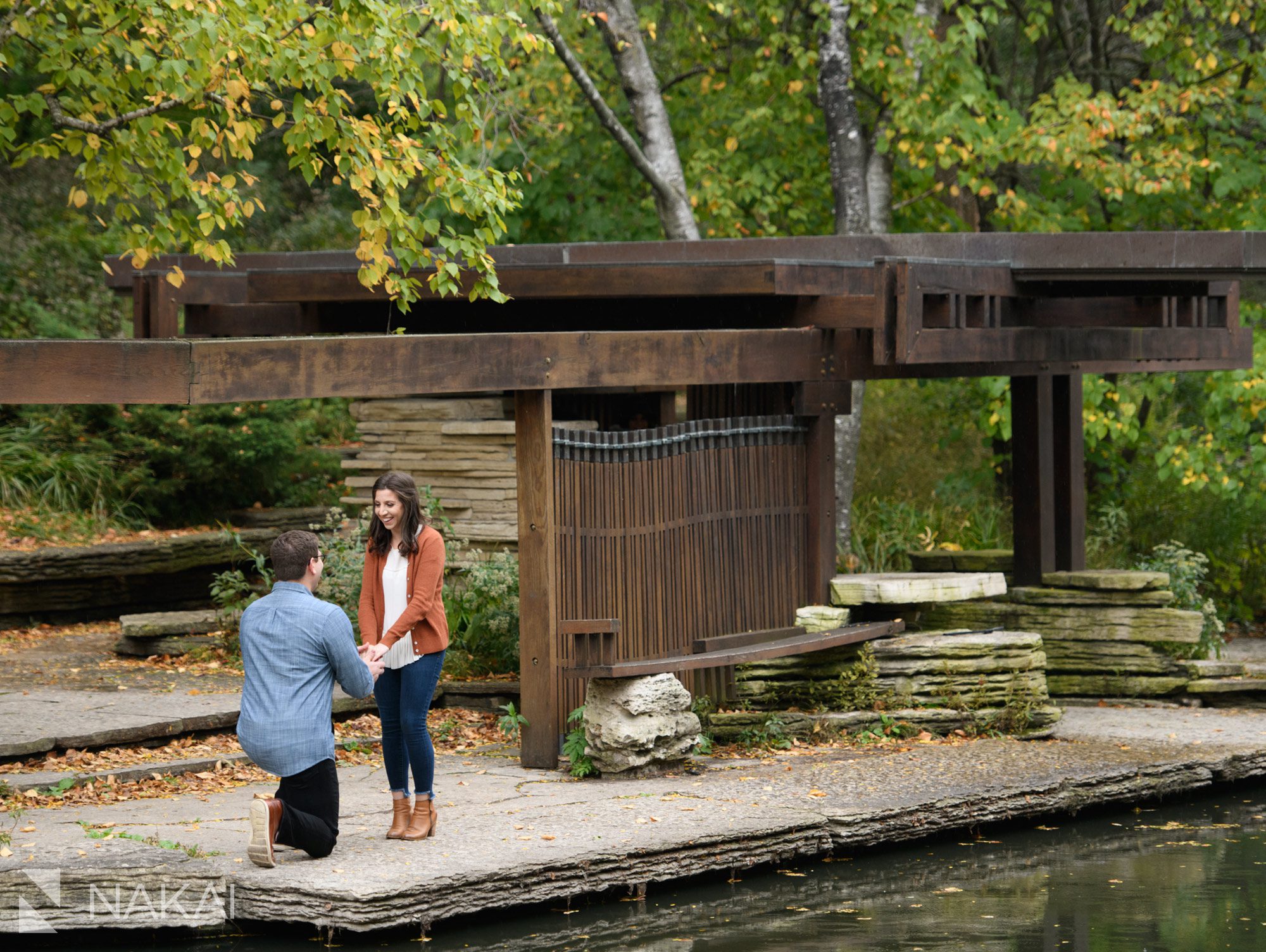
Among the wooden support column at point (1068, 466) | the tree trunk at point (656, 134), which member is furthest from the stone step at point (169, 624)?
the wooden support column at point (1068, 466)

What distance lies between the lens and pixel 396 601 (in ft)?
22.5

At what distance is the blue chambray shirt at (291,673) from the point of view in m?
6.37

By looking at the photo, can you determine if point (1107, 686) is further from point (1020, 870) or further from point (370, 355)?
point (370, 355)

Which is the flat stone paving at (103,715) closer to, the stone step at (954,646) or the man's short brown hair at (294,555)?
the man's short brown hair at (294,555)

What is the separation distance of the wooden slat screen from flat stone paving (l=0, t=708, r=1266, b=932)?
0.89 m

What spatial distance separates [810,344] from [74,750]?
4.89m

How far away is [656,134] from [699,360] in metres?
5.73

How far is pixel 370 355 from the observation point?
25.2 feet

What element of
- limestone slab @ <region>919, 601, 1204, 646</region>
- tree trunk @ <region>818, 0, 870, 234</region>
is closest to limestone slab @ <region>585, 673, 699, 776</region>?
limestone slab @ <region>919, 601, 1204, 646</region>

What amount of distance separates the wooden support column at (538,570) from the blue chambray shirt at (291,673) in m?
2.02

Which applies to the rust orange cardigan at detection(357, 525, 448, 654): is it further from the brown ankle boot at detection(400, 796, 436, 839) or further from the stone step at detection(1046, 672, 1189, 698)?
the stone step at detection(1046, 672, 1189, 698)

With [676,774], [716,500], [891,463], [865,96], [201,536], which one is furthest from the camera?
[891,463]

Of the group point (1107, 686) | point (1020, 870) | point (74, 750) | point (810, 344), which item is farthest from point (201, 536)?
point (1020, 870)

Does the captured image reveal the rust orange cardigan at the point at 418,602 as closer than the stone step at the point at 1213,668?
Yes
